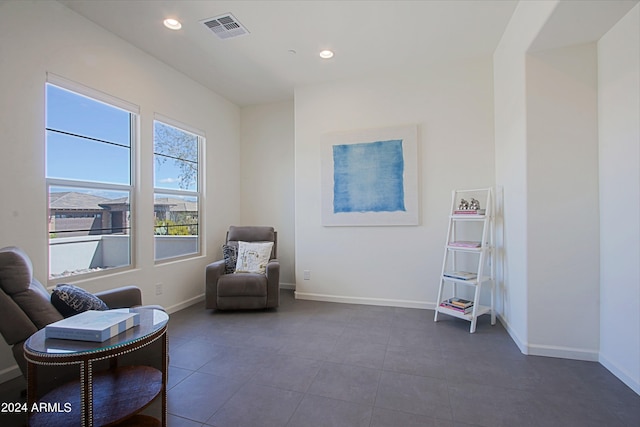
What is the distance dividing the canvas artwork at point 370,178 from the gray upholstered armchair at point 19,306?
2.80m

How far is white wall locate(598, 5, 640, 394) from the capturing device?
1.85 m

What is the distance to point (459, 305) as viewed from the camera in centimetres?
298

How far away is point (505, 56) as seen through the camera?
282cm

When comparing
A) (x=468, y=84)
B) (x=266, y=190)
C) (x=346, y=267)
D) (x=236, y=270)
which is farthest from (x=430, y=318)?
(x=266, y=190)

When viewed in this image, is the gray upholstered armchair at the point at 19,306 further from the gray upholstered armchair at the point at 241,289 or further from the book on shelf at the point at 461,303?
the book on shelf at the point at 461,303

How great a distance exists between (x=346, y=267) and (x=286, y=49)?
2.66 meters

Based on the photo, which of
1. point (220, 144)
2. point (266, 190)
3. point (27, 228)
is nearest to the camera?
point (27, 228)

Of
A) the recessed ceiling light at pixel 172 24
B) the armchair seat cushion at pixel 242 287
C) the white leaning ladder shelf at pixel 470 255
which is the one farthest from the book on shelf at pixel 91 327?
the white leaning ladder shelf at pixel 470 255

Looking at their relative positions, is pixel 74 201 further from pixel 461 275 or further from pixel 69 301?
pixel 461 275

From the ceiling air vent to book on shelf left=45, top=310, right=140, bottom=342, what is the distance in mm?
2519

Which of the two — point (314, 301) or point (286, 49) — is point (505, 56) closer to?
point (286, 49)

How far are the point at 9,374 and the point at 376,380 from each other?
257 centimetres

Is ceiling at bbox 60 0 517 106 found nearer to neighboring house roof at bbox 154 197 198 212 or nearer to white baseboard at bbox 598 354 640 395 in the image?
neighboring house roof at bbox 154 197 198 212

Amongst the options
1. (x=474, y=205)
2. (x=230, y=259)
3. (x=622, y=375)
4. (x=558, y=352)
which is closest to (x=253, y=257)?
(x=230, y=259)
